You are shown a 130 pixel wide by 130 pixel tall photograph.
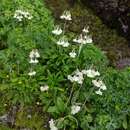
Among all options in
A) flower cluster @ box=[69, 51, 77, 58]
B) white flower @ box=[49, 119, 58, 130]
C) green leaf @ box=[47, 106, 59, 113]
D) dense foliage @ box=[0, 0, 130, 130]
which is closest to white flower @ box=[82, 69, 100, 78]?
dense foliage @ box=[0, 0, 130, 130]

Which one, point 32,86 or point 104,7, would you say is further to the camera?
point 104,7

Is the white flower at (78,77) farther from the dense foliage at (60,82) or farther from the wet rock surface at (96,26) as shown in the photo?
the wet rock surface at (96,26)

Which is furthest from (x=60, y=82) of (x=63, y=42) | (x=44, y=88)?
(x=63, y=42)

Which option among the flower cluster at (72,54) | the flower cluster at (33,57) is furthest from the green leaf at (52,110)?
the flower cluster at (72,54)

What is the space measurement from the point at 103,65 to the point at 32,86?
159 cm

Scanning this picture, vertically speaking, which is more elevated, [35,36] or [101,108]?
[35,36]

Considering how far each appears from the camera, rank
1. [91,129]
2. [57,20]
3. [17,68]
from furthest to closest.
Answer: [57,20] → [17,68] → [91,129]

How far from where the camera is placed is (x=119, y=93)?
26.5 feet

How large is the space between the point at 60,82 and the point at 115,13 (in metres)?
3.47

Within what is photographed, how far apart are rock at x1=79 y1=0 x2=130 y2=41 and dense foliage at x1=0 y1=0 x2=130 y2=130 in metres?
2.43

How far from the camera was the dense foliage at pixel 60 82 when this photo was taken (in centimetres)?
787

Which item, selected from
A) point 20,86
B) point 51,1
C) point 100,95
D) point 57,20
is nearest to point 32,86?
point 20,86

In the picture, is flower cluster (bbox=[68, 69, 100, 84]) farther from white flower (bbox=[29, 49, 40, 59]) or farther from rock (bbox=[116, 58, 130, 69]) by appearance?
rock (bbox=[116, 58, 130, 69])

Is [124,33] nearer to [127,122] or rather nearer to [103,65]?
[103,65]
